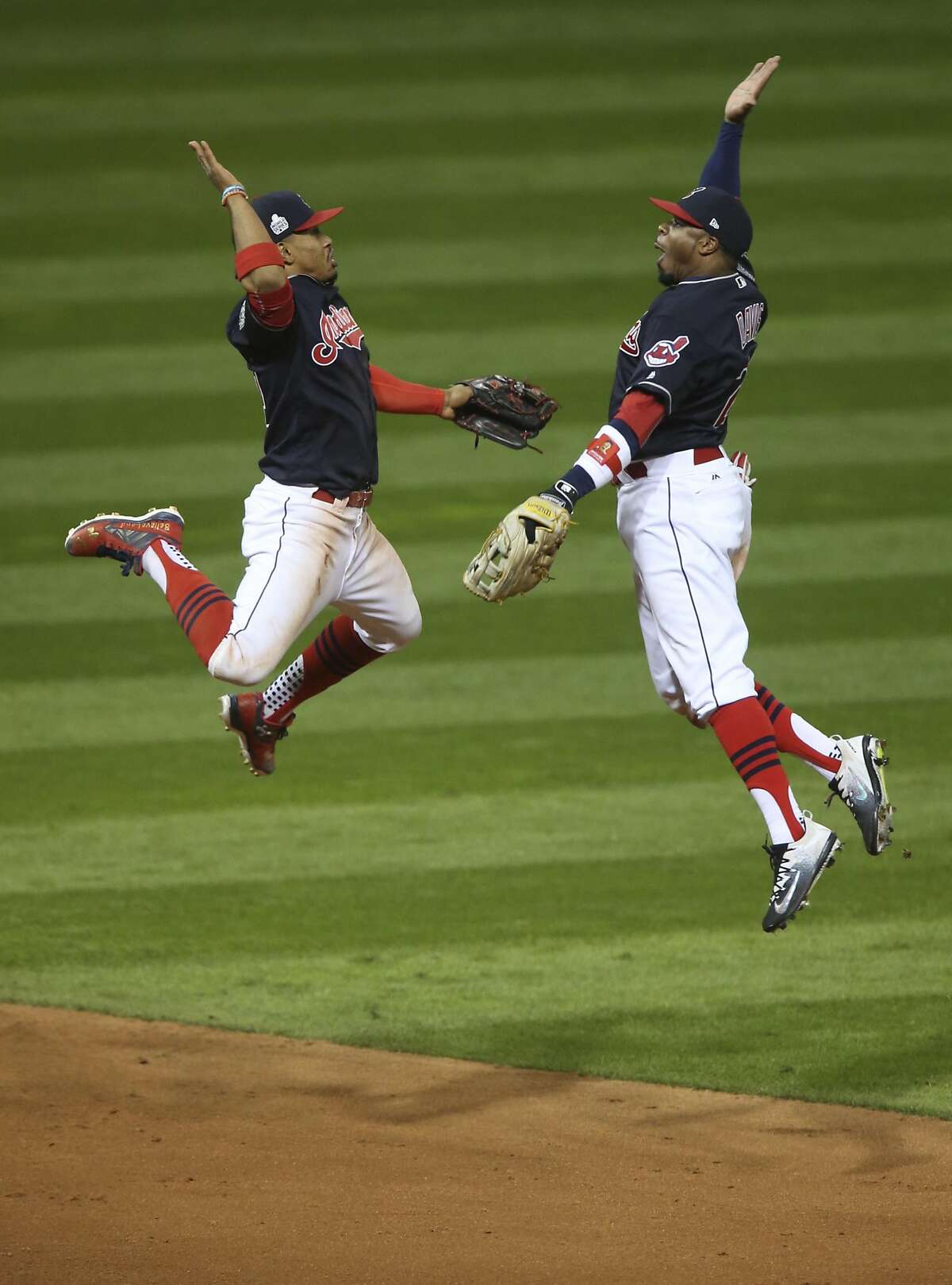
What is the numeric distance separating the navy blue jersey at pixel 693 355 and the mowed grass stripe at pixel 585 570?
472cm

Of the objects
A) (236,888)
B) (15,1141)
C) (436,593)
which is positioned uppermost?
(436,593)

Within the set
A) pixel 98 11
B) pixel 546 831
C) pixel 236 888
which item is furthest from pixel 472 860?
pixel 98 11

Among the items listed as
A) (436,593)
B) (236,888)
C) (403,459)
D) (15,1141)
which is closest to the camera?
(15,1141)

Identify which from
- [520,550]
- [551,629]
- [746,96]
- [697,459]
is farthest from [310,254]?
[551,629]

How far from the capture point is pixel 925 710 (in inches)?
377

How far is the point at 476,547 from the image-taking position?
35.9 feet

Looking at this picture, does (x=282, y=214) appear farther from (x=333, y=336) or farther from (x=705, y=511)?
(x=705, y=511)

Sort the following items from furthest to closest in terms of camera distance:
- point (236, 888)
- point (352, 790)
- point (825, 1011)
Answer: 1. point (352, 790)
2. point (236, 888)
3. point (825, 1011)

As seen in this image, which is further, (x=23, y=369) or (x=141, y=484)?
(x=23, y=369)

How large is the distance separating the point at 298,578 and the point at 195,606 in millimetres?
352

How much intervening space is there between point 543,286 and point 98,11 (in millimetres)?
5357

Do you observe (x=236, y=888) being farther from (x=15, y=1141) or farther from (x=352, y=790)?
(x=15, y=1141)

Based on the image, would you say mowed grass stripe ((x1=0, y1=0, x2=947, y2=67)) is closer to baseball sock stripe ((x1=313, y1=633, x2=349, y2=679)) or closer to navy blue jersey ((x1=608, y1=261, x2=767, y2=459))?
baseball sock stripe ((x1=313, y1=633, x2=349, y2=679))

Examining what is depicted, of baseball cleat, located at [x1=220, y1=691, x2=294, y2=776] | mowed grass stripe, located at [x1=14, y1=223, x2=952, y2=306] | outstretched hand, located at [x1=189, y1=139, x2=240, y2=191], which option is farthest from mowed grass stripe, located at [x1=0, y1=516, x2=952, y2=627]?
outstretched hand, located at [x1=189, y1=139, x2=240, y2=191]
